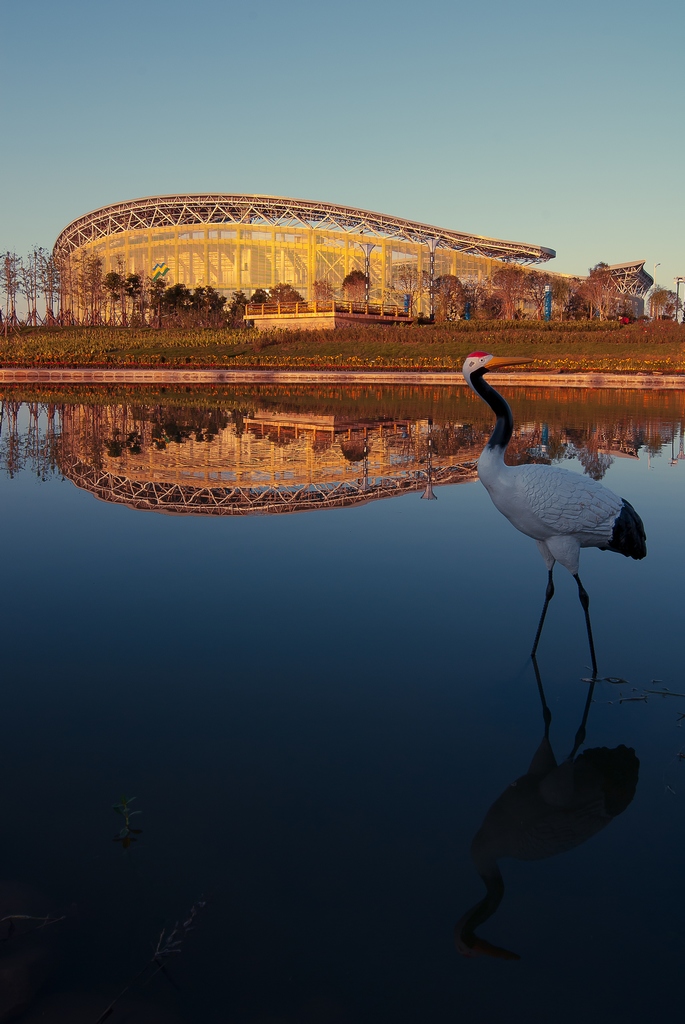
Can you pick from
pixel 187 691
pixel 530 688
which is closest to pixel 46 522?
pixel 187 691

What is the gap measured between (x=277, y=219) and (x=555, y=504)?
74675 millimetres

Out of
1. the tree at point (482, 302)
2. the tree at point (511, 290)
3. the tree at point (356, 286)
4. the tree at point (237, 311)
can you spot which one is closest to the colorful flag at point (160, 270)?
the tree at point (237, 311)

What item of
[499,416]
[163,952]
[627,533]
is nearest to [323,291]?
[499,416]

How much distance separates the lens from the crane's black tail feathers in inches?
168

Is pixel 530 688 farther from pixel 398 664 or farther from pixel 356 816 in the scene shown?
pixel 356 816

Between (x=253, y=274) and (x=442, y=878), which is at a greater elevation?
(x=253, y=274)

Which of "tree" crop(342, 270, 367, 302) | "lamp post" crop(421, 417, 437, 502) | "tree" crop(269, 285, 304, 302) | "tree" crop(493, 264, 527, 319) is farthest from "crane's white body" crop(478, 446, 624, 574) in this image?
"tree" crop(342, 270, 367, 302)

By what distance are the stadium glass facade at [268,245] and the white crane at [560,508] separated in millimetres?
67434

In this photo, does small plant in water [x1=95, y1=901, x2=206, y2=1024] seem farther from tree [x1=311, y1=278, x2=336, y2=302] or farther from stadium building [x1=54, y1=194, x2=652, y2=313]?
stadium building [x1=54, y1=194, x2=652, y2=313]

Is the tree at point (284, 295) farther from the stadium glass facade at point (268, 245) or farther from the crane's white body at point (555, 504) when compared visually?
the crane's white body at point (555, 504)

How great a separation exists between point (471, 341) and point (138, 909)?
38.3 meters

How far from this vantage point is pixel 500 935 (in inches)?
94.9

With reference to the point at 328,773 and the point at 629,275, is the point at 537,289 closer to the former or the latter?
the point at 629,275

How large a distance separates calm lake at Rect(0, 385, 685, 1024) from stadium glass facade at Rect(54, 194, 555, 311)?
66115mm
